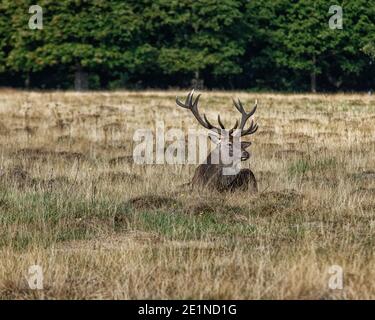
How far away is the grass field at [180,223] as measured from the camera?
5.23m

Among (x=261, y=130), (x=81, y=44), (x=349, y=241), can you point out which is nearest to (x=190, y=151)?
(x=261, y=130)

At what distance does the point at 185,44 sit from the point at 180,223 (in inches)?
1505

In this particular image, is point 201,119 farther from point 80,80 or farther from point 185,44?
point 185,44

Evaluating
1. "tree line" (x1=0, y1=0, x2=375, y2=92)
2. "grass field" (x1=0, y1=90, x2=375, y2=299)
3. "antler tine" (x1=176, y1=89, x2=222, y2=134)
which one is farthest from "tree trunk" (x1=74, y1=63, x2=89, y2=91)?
"antler tine" (x1=176, y1=89, x2=222, y2=134)

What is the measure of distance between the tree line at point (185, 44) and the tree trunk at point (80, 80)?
0.06m

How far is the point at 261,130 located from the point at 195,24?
28.6 metres

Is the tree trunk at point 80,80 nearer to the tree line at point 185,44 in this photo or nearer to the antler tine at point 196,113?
the tree line at point 185,44

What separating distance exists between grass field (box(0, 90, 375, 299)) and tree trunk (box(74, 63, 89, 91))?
28636mm

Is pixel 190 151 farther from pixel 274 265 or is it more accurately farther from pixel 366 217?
pixel 274 265

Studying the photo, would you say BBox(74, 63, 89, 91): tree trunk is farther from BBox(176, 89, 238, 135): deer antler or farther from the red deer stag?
the red deer stag

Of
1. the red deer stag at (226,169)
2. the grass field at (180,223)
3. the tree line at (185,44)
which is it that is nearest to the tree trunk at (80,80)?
the tree line at (185,44)

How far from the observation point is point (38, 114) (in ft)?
69.7

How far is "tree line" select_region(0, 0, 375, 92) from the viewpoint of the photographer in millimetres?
43062

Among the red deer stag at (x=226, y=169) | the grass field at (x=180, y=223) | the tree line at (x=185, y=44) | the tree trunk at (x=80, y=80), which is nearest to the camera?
the grass field at (x=180, y=223)
